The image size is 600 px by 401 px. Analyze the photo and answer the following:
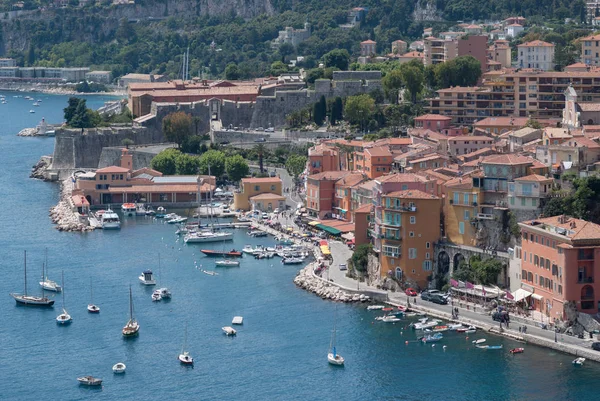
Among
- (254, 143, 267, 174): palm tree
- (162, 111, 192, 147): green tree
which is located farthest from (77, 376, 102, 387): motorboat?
(162, 111, 192, 147): green tree

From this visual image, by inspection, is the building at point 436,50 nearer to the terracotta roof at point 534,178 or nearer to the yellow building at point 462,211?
the yellow building at point 462,211

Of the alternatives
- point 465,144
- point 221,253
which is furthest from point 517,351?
point 465,144

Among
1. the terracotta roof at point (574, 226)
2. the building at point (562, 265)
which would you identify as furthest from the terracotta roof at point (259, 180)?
the building at point (562, 265)

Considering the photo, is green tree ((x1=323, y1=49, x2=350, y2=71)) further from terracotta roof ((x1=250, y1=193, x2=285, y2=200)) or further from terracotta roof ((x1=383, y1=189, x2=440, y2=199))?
terracotta roof ((x1=383, y1=189, x2=440, y2=199))

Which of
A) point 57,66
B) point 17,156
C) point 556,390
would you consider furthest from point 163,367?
point 57,66

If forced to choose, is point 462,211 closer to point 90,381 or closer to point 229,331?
point 229,331

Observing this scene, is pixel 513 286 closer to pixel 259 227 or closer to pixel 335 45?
pixel 259 227
